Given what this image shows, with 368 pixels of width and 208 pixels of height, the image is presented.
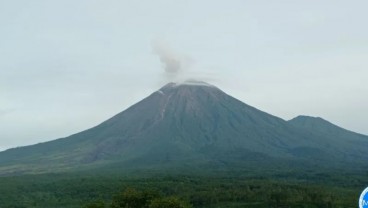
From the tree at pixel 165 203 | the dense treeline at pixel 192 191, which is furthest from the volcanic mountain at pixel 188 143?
the tree at pixel 165 203

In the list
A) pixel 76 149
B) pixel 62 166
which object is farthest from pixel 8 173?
pixel 76 149

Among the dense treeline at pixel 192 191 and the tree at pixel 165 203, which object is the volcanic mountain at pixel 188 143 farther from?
the tree at pixel 165 203

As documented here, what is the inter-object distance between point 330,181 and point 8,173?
78.3 metres

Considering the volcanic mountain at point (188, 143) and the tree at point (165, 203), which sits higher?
the volcanic mountain at point (188, 143)

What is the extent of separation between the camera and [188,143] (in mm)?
158375

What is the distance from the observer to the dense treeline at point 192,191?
2899 inches

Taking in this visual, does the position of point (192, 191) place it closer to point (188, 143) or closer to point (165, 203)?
point (165, 203)

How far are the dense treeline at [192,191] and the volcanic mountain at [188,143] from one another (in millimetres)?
26626

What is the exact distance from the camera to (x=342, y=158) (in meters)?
153

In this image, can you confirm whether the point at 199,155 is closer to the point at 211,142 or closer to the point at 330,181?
the point at 211,142

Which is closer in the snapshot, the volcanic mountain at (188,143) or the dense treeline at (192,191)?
the dense treeline at (192,191)

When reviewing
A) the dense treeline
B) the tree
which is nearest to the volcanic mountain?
the dense treeline

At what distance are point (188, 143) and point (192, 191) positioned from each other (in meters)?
77.1

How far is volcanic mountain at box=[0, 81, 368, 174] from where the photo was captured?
5384 inches
